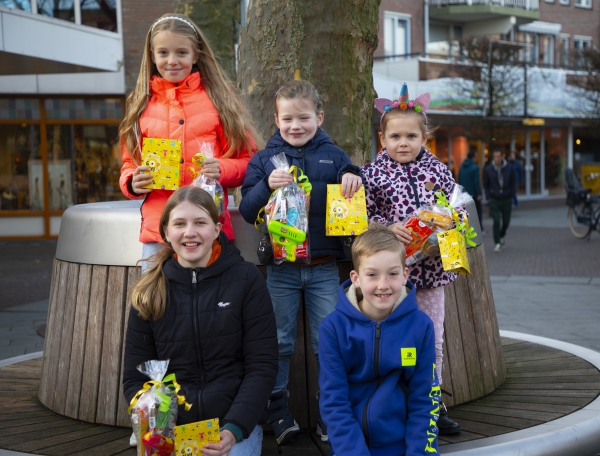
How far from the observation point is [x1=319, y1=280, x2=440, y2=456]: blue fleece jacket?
10.7 ft

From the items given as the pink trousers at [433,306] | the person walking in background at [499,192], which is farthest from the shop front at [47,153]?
the pink trousers at [433,306]

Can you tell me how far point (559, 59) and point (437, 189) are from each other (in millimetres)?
32223

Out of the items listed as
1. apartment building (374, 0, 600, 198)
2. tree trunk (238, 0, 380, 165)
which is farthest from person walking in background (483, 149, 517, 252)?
tree trunk (238, 0, 380, 165)

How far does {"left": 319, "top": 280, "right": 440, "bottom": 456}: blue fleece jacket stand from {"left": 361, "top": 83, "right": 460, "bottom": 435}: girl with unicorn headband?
70 cm

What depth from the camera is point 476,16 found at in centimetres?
3161

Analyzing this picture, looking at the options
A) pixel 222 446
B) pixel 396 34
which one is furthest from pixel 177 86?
pixel 396 34

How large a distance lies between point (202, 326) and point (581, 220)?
50.6ft

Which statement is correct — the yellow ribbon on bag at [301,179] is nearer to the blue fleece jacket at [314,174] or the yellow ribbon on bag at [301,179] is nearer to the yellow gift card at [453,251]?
the blue fleece jacket at [314,174]

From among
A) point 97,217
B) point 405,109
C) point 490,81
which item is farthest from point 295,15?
point 490,81

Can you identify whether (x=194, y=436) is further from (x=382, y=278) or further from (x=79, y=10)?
(x=79, y=10)

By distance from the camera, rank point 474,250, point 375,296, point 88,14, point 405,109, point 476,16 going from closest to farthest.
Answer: point 375,296
point 405,109
point 474,250
point 88,14
point 476,16

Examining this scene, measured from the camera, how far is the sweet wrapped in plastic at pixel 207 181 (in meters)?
3.76

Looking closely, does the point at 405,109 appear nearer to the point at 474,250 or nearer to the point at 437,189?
the point at 437,189

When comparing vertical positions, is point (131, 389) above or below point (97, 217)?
below
